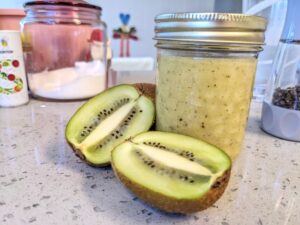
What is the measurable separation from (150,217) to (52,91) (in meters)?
0.47

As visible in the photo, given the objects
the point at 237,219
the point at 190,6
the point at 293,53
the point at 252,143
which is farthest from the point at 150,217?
the point at 190,6

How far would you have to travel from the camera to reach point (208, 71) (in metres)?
0.27

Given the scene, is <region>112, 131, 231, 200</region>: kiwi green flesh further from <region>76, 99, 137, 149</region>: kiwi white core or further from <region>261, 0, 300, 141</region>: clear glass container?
<region>261, 0, 300, 141</region>: clear glass container

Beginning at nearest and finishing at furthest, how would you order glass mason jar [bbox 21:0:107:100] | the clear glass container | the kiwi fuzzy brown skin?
the kiwi fuzzy brown skin → the clear glass container → glass mason jar [bbox 21:0:107:100]

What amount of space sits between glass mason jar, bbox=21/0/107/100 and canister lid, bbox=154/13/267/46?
402mm

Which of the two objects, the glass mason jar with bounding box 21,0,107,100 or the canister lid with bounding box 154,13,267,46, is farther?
the glass mason jar with bounding box 21,0,107,100

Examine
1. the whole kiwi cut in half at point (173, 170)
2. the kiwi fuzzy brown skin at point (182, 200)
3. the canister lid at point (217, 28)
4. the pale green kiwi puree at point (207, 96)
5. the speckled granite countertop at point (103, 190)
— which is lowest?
the speckled granite countertop at point (103, 190)

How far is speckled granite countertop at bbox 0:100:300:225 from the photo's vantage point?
0.24 m

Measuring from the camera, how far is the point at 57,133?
1.43ft

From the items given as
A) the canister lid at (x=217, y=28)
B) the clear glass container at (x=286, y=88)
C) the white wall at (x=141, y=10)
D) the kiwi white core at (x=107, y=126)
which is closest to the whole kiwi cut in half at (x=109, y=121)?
the kiwi white core at (x=107, y=126)

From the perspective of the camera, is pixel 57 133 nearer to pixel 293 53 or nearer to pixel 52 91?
pixel 52 91

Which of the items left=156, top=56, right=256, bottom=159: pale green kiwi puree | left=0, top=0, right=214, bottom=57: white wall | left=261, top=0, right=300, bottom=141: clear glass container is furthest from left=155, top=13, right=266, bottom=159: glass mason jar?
left=0, top=0, right=214, bottom=57: white wall

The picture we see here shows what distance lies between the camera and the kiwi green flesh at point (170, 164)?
224mm

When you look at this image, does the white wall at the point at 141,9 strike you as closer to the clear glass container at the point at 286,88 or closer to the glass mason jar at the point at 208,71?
the clear glass container at the point at 286,88
